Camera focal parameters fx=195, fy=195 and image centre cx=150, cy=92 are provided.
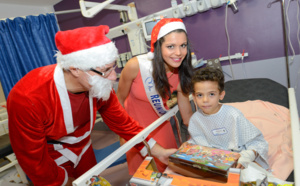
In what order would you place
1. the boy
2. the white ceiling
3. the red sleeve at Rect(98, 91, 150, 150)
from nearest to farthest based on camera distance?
the boy → the red sleeve at Rect(98, 91, 150, 150) → the white ceiling

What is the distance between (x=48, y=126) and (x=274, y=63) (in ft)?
8.76

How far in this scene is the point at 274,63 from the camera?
2531 millimetres

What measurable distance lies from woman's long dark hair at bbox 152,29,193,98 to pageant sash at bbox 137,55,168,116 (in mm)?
56

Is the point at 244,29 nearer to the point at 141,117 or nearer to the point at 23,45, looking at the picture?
the point at 141,117

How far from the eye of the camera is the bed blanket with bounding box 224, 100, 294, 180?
4.35 feet

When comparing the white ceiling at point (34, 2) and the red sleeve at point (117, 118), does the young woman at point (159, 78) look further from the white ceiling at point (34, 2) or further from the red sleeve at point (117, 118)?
the white ceiling at point (34, 2)

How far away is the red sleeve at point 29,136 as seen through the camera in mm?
1021

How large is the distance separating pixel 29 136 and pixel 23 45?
10.2 feet

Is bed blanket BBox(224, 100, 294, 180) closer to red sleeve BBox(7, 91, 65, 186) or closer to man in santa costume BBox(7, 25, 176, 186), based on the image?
man in santa costume BBox(7, 25, 176, 186)

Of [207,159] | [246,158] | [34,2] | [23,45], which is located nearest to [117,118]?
[207,159]

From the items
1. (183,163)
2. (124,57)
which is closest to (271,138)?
(183,163)

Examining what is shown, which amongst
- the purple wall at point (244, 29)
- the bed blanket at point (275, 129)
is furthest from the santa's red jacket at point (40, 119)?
the purple wall at point (244, 29)

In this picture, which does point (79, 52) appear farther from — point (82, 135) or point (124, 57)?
point (124, 57)

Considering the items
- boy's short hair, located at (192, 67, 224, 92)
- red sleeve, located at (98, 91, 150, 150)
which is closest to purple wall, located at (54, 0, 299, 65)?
boy's short hair, located at (192, 67, 224, 92)
